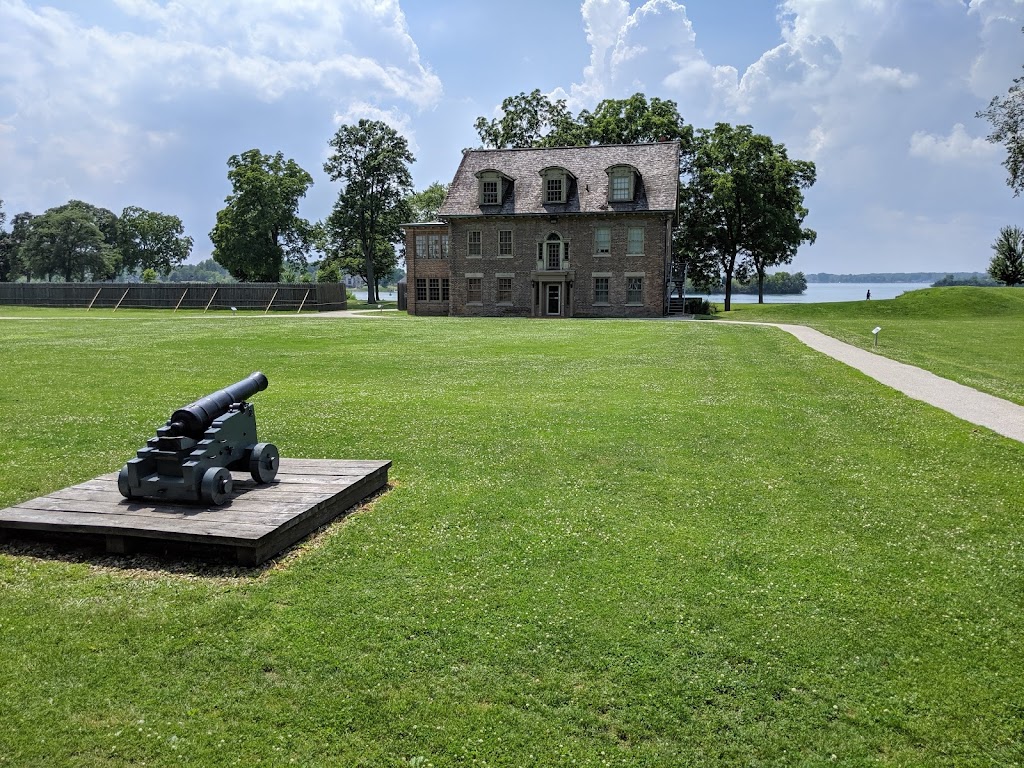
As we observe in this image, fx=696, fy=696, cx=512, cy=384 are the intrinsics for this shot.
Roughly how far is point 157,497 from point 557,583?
12.7 feet

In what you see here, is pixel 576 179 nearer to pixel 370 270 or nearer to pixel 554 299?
pixel 554 299

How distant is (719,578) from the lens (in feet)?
18.5

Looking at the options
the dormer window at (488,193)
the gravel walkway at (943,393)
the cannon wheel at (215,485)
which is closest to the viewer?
the cannon wheel at (215,485)

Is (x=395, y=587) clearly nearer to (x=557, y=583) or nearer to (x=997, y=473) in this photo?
(x=557, y=583)

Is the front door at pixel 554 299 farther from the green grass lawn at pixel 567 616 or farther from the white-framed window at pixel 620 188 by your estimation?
the green grass lawn at pixel 567 616

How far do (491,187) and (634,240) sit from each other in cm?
1142

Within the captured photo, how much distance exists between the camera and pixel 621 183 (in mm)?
49125

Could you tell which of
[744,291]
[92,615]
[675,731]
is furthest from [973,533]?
[744,291]

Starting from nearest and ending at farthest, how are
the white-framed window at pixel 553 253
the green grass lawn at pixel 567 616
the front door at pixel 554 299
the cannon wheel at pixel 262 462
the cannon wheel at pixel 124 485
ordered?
the green grass lawn at pixel 567 616 → the cannon wheel at pixel 124 485 → the cannon wheel at pixel 262 462 → the white-framed window at pixel 553 253 → the front door at pixel 554 299

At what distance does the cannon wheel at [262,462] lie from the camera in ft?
23.1

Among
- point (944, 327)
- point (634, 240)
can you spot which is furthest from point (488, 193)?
point (944, 327)

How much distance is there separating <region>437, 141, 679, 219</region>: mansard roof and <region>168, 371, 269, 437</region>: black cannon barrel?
4424 centimetres

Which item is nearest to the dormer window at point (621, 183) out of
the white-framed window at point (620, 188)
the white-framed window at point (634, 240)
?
the white-framed window at point (620, 188)

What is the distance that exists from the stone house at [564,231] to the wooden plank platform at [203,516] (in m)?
44.1
